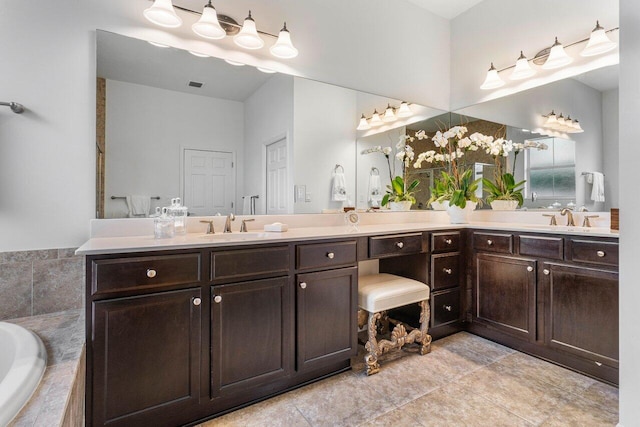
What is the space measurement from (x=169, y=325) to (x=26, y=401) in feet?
1.91

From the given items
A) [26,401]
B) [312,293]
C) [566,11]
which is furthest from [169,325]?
[566,11]

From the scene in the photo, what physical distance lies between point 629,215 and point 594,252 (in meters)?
0.62

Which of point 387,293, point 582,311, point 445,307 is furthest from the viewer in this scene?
point 445,307

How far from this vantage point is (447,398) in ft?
5.86

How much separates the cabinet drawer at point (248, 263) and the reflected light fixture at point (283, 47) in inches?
57.3

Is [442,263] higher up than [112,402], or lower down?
higher up

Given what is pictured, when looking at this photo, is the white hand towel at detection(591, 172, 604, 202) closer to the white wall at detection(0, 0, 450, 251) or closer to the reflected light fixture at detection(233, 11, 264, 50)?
the reflected light fixture at detection(233, 11, 264, 50)

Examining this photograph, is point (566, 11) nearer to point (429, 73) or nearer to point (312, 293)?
point (429, 73)

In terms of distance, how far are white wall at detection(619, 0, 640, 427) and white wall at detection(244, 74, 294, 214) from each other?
6.20ft

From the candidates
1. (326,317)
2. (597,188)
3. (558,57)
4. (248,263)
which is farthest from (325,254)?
(558,57)

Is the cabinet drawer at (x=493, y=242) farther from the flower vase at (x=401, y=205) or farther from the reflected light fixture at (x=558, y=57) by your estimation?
the reflected light fixture at (x=558, y=57)

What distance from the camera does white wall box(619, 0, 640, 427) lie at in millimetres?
1388

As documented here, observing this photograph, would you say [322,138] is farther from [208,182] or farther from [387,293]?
[387,293]

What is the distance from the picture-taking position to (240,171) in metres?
2.23
